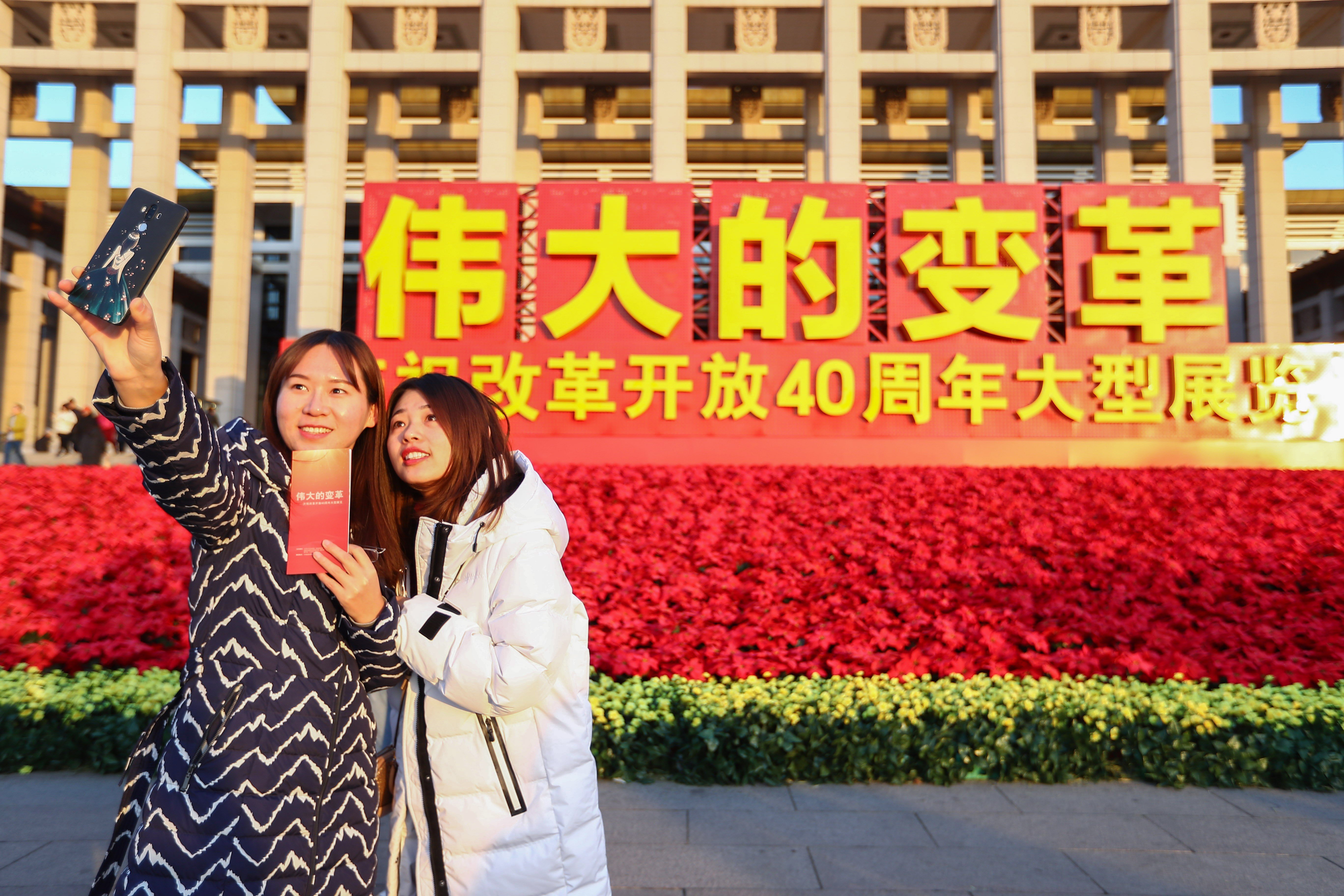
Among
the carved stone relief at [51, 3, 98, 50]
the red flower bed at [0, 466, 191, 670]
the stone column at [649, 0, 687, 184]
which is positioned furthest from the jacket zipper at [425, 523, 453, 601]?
the carved stone relief at [51, 3, 98, 50]

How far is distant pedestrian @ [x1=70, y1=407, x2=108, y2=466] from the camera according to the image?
1231 centimetres

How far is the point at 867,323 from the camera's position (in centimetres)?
966

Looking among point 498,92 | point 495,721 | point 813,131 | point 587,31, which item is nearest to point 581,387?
point 495,721

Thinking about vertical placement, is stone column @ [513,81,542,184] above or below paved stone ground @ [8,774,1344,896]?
above

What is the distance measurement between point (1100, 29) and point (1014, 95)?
334cm

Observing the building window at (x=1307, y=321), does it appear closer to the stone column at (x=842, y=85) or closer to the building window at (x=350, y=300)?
the stone column at (x=842, y=85)

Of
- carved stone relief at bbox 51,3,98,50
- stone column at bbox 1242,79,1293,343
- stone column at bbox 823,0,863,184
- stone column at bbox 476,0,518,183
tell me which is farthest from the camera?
stone column at bbox 1242,79,1293,343

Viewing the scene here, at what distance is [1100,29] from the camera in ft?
57.8

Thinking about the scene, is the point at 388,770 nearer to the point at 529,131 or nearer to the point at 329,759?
the point at 329,759

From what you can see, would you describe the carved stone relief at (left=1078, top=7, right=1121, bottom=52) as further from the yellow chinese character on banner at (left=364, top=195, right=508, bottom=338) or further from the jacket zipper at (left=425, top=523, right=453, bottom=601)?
the jacket zipper at (left=425, top=523, right=453, bottom=601)

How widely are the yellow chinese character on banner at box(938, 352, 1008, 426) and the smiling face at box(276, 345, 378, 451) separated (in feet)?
28.3

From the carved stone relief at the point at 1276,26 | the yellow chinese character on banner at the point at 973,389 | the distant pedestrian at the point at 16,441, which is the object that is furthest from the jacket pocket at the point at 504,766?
the carved stone relief at the point at 1276,26

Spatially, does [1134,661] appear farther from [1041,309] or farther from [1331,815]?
[1041,309]

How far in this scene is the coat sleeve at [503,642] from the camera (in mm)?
1477
